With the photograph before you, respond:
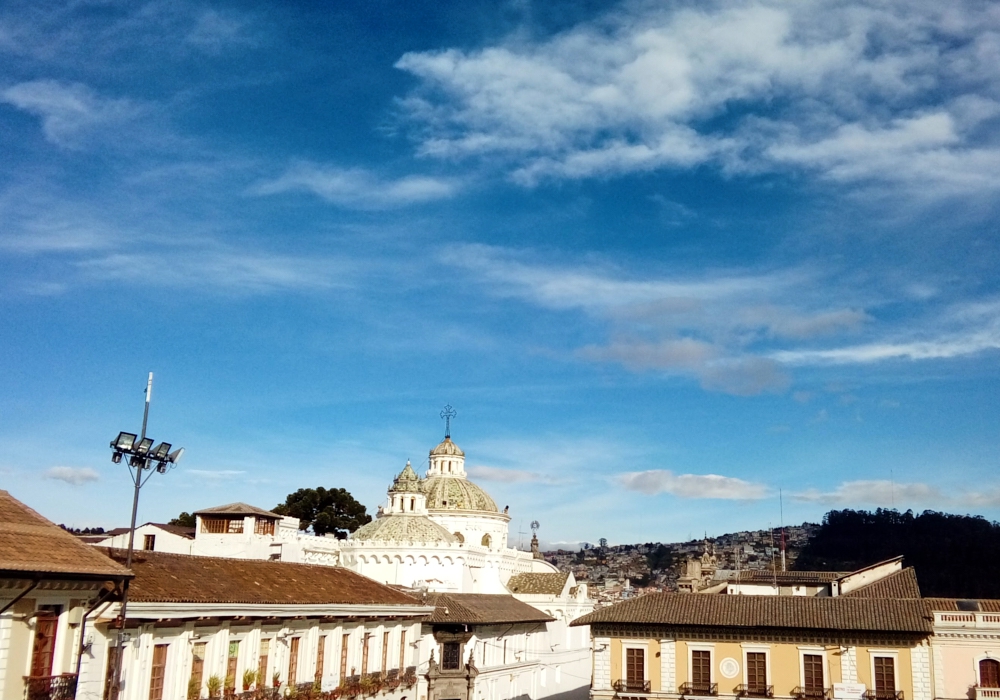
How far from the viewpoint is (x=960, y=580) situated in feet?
386

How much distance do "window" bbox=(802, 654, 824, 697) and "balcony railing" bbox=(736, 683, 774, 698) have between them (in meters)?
1.42

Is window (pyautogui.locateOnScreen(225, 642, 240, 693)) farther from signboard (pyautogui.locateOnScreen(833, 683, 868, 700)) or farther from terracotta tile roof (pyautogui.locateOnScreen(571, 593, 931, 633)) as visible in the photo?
signboard (pyautogui.locateOnScreen(833, 683, 868, 700))

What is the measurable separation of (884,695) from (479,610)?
73.4ft

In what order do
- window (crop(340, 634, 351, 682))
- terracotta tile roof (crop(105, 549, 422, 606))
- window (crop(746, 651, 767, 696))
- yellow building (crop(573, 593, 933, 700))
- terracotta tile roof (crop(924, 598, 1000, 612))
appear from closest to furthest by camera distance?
terracotta tile roof (crop(105, 549, 422, 606))
window (crop(340, 634, 351, 682))
yellow building (crop(573, 593, 933, 700))
window (crop(746, 651, 767, 696))
terracotta tile roof (crop(924, 598, 1000, 612))

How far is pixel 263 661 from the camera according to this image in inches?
1313

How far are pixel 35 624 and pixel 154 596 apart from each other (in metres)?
4.39

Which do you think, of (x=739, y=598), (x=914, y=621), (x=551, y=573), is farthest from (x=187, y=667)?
(x=551, y=573)

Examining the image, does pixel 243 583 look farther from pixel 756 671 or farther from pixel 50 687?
pixel 756 671

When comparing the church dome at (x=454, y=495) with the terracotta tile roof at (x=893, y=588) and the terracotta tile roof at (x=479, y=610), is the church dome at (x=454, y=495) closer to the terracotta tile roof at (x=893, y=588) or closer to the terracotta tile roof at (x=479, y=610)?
the terracotta tile roof at (x=479, y=610)

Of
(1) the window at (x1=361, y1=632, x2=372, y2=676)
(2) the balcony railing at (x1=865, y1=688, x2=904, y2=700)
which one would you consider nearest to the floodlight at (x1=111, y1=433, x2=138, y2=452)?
(1) the window at (x1=361, y1=632, x2=372, y2=676)

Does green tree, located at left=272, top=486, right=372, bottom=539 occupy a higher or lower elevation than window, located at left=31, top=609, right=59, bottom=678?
higher

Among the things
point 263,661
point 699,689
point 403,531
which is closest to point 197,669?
point 263,661

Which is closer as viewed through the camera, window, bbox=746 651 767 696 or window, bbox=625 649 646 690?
window, bbox=746 651 767 696

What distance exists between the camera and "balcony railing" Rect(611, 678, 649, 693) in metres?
41.2
